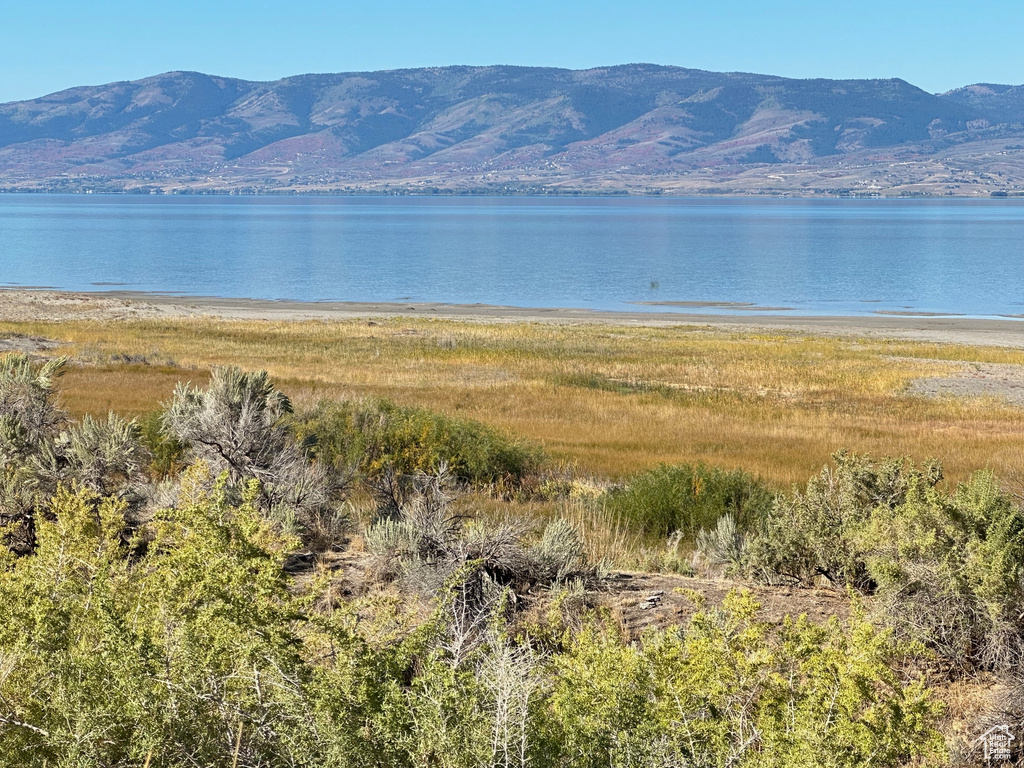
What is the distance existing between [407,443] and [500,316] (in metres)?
46.3

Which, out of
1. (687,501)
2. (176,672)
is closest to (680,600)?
(176,672)

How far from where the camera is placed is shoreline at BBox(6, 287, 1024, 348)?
49.4 metres

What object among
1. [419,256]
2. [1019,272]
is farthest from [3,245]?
[1019,272]

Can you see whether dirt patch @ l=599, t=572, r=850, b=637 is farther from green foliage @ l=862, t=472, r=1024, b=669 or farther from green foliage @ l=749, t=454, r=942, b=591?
green foliage @ l=862, t=472, r=1024, b=669

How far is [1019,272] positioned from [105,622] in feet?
329

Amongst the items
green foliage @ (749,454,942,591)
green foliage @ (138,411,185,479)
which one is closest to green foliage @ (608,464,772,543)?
green foliage @ (749,454,942,591)

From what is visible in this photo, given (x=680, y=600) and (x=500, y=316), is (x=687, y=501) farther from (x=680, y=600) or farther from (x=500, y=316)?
(x=500, y=316)

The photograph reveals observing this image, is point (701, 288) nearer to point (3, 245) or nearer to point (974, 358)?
point (974, 358)

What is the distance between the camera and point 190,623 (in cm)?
319

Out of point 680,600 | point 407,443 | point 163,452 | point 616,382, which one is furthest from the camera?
point 616,382

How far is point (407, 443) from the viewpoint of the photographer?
1284cm

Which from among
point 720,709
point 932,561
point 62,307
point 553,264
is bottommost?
point 553,264

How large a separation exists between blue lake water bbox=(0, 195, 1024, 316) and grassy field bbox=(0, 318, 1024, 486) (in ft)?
83.1

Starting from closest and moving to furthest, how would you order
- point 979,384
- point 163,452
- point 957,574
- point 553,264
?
1. point 957,574
2. point 163,452
3. point 979,384
4. point 553,264
